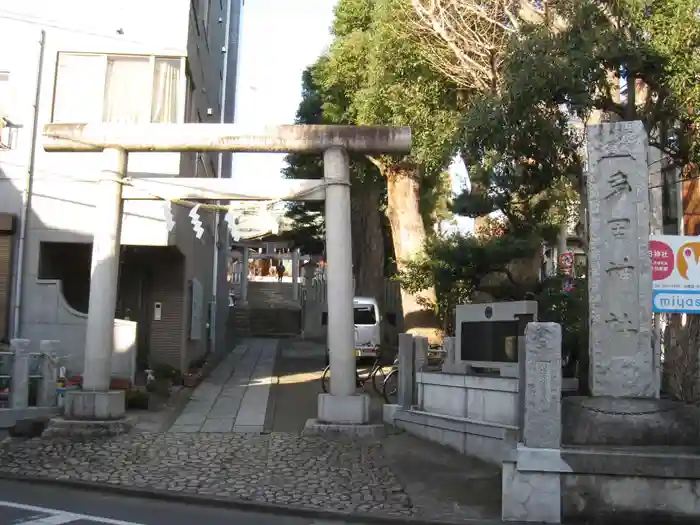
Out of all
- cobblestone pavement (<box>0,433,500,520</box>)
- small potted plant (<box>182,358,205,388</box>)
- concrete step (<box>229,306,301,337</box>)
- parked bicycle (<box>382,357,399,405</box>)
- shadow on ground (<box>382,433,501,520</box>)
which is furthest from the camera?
concrete step (<box>229,306,301,337</box>)

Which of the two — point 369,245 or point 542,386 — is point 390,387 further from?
point 369,245

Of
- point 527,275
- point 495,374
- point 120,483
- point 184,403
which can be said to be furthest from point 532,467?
point 527,275

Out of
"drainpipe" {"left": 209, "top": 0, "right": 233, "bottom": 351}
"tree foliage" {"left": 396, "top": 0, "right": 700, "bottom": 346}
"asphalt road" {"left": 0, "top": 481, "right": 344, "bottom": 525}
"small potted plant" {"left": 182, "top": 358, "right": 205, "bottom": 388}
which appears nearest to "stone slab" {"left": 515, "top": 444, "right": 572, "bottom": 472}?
"asphalt road" {"left": 0, "top": 481, "right": 344, "bottom": 525}

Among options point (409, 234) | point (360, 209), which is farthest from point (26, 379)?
point (360, 209)

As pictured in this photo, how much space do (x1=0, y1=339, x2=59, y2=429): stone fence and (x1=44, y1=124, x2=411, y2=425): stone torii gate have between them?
1.06 metres

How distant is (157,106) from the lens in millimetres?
14797

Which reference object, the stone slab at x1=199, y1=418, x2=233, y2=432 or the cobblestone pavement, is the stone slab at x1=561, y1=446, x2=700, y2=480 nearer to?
the cobblestone pavement

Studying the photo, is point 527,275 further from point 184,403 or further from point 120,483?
point 120,483

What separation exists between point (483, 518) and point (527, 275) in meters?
10.1

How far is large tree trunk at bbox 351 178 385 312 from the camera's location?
26719 mm

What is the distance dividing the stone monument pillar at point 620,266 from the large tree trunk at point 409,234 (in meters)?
11.5

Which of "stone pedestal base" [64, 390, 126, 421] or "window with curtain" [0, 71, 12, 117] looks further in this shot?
"window with curtain" [0, 71, 12, 117]

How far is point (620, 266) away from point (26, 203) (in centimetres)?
1174

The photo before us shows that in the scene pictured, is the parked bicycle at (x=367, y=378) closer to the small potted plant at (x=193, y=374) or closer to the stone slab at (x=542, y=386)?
the small potted plant at (x=193, y=374)
